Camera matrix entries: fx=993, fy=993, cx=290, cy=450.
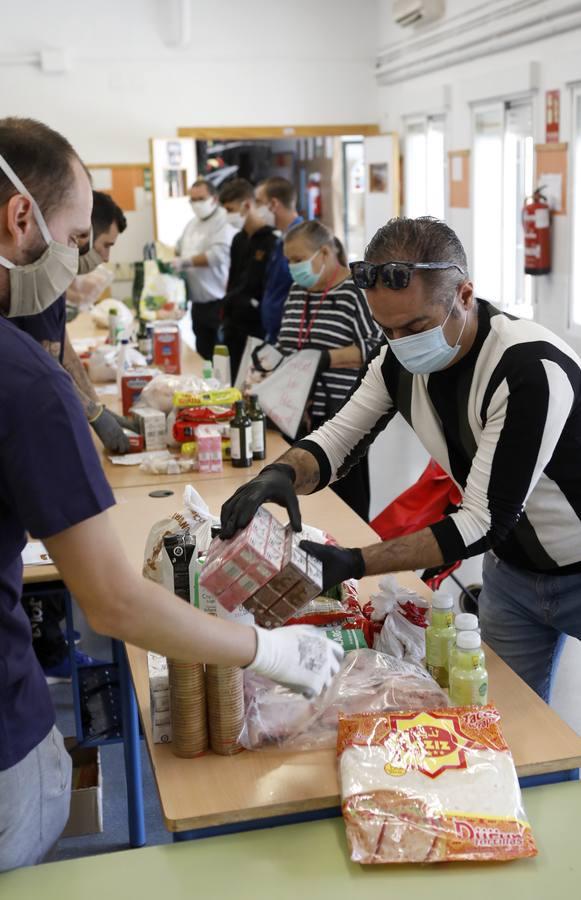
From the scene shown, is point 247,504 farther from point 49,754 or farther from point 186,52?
point 186,52

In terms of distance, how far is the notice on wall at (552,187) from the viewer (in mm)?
6520

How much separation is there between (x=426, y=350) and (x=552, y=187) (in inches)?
194

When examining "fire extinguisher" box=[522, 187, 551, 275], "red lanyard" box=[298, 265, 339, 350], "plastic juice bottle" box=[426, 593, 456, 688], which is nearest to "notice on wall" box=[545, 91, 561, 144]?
"fire extinguisher" box=[522, 187, 551, 275]

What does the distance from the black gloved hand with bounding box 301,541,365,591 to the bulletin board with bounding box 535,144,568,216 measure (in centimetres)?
505

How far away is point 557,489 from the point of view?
2.15 meters

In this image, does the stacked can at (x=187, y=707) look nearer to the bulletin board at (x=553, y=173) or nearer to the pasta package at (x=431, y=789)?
the pasta package at (x=431, y=789)

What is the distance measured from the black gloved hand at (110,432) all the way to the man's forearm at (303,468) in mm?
1562

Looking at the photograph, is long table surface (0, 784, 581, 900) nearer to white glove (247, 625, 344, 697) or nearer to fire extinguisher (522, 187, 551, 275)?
white glove (247, 625, 344, 697)

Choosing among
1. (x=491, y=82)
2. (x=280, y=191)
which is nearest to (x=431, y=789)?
(x=280, y=191)

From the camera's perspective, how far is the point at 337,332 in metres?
4.37

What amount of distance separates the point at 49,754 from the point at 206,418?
2386 millimetres

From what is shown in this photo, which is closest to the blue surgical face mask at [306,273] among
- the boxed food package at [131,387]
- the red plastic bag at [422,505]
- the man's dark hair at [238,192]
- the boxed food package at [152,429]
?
the boxed food package at [131,387]

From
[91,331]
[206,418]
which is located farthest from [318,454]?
[91,331]

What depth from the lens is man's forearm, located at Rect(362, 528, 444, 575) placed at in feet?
6.79
